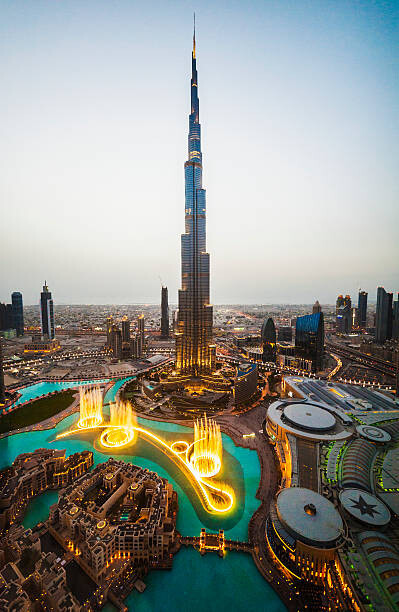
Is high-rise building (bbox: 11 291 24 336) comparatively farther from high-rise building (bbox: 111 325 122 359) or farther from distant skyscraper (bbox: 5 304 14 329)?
high-rise building (bbox: 111 325 122 359)

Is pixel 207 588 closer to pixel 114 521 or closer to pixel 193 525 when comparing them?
pixel 193 525

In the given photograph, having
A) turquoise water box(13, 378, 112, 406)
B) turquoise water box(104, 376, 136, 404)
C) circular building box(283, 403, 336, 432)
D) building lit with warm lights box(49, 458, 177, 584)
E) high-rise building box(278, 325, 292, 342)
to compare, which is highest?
high-rise building box(278, 325, 292, 342)

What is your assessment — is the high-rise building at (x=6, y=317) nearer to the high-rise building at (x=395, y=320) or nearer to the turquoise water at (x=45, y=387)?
the turquoise water at (x=45, y=387)

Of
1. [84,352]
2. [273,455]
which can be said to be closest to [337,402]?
[273,455]

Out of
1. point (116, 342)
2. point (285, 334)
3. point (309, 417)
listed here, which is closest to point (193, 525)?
point (309, 417)

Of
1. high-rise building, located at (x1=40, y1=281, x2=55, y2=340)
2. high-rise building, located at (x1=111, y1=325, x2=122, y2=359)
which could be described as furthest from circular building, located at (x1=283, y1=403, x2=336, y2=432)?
high-rise building, located at (x1=40, y1=281, x2=55, y2=340)

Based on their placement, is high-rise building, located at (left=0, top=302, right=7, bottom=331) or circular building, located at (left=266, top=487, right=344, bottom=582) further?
high-rise building, located at (left=0, top=302, right=7, bottom=331)

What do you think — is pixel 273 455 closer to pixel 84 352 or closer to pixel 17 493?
pixel 17 493
